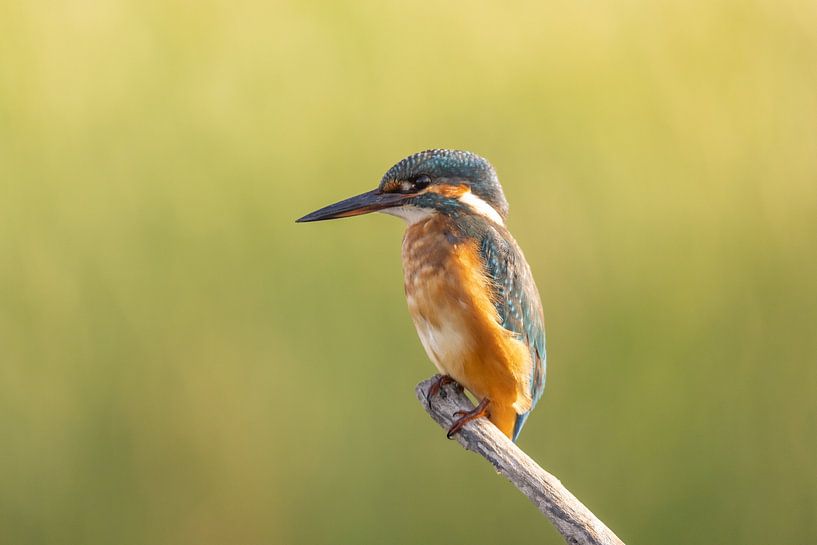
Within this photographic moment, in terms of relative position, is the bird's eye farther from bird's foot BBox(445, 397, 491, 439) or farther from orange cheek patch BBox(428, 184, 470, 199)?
bird's foot BBox(445, 397, 491, 439)

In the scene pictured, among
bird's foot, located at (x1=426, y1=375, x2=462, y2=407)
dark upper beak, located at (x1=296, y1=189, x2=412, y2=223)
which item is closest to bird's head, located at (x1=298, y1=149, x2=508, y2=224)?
dark upper beak, located at (x1=296, y1=189, x2=412, y2=223)

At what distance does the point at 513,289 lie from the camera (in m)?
1.54

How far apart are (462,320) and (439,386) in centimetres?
16

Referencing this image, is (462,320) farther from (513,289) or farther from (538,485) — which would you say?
(538,485)

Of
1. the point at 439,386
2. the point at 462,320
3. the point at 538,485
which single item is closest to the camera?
the point at 538,485

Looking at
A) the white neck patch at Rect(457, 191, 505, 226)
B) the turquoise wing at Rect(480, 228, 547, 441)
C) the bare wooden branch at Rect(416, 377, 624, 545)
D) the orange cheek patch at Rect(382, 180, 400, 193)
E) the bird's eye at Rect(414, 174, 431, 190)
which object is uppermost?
the orange cheek patch at Rect(382, 180, 400, 193)

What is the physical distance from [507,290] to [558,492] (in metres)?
0.39

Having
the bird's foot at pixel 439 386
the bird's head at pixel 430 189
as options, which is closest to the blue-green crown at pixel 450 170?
the bird's head at pixel 430 189

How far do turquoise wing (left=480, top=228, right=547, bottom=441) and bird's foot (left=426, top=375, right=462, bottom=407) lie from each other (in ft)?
0.43

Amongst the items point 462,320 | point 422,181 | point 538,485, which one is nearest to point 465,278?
point 462,320

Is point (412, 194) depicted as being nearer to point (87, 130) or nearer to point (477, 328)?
point (477, 328)

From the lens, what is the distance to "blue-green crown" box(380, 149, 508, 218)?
154 cm

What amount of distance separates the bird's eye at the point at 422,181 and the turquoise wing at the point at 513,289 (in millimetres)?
126

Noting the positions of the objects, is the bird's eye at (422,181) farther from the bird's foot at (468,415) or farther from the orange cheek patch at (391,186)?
the bird's foot at (468,415)
